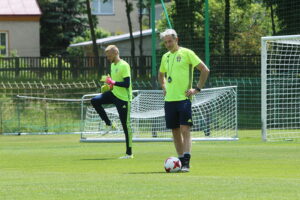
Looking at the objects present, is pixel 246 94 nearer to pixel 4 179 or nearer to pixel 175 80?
pixel 175 80

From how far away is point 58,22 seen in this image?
56562 mm

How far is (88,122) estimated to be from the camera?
22.4 metres

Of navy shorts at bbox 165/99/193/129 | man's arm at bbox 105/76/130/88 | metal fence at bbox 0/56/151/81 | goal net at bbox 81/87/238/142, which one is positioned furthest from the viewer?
metal fence at bbox 0/56/151/81

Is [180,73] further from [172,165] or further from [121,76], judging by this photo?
[121,76]

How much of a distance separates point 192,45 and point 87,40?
35104 mm

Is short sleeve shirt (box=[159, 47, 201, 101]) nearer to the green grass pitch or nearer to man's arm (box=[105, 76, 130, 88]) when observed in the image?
the green grass pitch

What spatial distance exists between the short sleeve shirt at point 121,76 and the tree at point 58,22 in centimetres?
4074

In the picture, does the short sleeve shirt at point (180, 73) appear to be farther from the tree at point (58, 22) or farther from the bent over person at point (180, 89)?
the tree at point (58, 22)

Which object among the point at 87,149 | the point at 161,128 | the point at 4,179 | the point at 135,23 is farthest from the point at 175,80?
the point at 135,23

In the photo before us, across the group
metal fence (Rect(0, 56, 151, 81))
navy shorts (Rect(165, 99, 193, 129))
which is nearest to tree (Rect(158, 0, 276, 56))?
metal fence (Rect(0, 56, 151, 81))

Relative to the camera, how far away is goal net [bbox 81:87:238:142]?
20594mm

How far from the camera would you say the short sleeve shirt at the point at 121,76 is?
48.1ft

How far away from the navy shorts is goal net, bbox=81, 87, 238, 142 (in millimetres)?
8115

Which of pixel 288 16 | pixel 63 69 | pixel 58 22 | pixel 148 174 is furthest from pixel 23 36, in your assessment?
pixel 148 174
